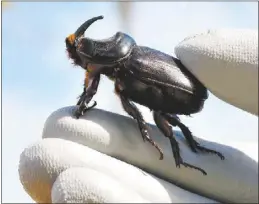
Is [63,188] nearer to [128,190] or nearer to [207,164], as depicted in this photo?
[128,190]

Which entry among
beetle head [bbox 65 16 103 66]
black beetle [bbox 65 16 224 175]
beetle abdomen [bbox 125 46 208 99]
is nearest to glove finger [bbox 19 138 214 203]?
black beetle [bbox 65 16 224 175]

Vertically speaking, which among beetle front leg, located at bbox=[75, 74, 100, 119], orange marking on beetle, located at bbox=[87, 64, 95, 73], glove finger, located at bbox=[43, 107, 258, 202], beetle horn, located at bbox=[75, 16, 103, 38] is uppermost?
beetle horn, located at bbox=[75, 16, 103, 38]

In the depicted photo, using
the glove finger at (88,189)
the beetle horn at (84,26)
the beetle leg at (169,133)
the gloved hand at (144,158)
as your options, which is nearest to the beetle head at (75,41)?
the beetle horn at (84,26)

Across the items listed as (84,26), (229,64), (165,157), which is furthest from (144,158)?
(84,26)

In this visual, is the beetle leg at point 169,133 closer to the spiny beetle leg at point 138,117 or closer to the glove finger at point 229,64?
the spiny beetle leg at point 138,117

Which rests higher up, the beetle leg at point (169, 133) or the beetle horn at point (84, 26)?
the beetle horn at point (84, 26)

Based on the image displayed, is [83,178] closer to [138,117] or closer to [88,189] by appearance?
[88,189]

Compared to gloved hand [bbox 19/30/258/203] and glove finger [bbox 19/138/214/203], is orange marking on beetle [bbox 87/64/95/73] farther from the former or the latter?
glove finger [bbox 19/138/214/203]
